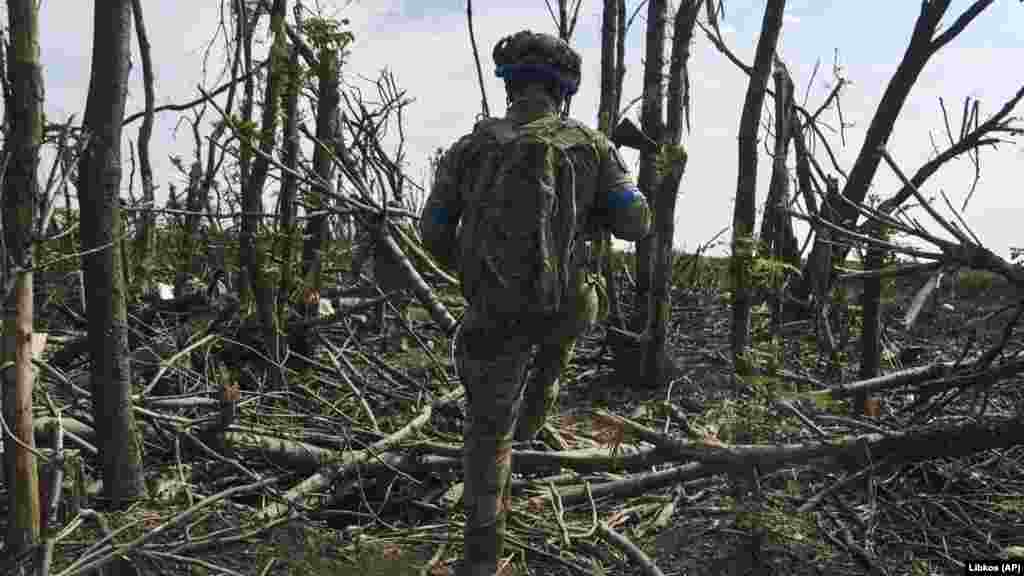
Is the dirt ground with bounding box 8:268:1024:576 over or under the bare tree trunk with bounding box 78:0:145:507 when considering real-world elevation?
under

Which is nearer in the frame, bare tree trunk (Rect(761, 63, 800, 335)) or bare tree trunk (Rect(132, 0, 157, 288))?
bare tree trunk (Rect(761, 63, 800, 335))

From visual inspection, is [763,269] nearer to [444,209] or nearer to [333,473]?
[444,209]

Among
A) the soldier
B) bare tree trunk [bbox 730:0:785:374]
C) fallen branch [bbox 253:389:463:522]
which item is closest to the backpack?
the soldier

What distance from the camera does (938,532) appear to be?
13.2 ft

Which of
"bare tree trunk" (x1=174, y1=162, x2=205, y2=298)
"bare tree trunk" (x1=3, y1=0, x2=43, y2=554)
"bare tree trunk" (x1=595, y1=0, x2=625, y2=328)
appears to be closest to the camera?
"bare tree trunk" (x1=3, y1=0, x2=43, y2=554)

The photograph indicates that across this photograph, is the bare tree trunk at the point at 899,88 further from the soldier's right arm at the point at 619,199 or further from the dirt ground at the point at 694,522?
the soldier's right arm at the point at 619,199

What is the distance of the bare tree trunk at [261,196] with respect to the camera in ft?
18.8

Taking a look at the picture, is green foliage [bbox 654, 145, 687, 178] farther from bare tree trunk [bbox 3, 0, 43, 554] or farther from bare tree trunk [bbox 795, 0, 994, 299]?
bare tree trunk [bbox 3, 0, 43, 554]

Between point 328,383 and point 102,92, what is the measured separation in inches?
99.4

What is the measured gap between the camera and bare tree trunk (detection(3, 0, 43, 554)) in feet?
9.70

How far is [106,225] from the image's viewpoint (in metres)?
3.48

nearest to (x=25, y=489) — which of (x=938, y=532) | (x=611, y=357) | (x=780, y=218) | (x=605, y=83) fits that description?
(x=938, y=532)

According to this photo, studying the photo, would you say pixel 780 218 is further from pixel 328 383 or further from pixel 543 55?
pixel 543 55

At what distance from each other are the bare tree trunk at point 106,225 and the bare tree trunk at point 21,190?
387 mm
